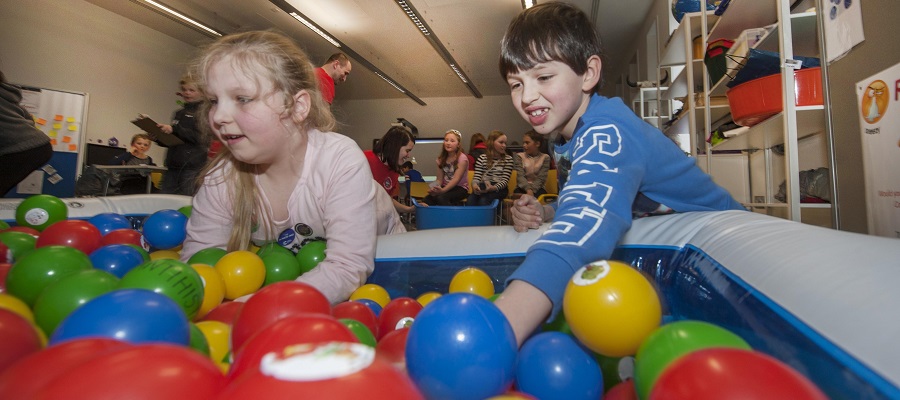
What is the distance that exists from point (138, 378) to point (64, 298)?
0.63 meters

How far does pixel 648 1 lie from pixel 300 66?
20.6 feet

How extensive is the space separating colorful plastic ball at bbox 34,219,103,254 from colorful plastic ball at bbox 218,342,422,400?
5.18 feet

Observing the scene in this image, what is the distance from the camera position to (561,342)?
75 centimetres

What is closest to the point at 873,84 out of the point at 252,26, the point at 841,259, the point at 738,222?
the point at 738,222

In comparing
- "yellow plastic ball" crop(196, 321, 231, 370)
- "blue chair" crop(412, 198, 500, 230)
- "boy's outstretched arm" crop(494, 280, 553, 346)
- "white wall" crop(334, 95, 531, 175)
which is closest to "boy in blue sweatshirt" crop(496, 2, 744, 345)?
"boy's outstretched arm" crop(494, 280, 553, 346)

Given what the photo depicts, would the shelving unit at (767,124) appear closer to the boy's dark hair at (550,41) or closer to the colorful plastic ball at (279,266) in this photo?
the boy's dark hair at (550,41)

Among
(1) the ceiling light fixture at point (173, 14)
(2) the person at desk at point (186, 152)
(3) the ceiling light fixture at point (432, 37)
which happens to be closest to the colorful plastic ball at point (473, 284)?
(2) the person at desk at point (186, 152)

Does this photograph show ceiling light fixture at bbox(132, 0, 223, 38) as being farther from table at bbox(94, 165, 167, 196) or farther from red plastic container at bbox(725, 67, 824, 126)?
red plastic container at bbox(725, 67, 824, 126)

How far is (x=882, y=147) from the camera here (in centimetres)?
160

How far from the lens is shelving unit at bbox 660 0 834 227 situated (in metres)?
2.02

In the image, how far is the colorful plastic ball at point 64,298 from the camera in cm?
87

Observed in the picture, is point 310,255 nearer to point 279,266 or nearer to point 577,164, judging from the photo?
point 279,266

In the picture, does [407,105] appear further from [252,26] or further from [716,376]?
[716,376]

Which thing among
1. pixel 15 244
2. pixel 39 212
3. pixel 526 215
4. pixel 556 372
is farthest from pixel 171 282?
pixel 39 212
